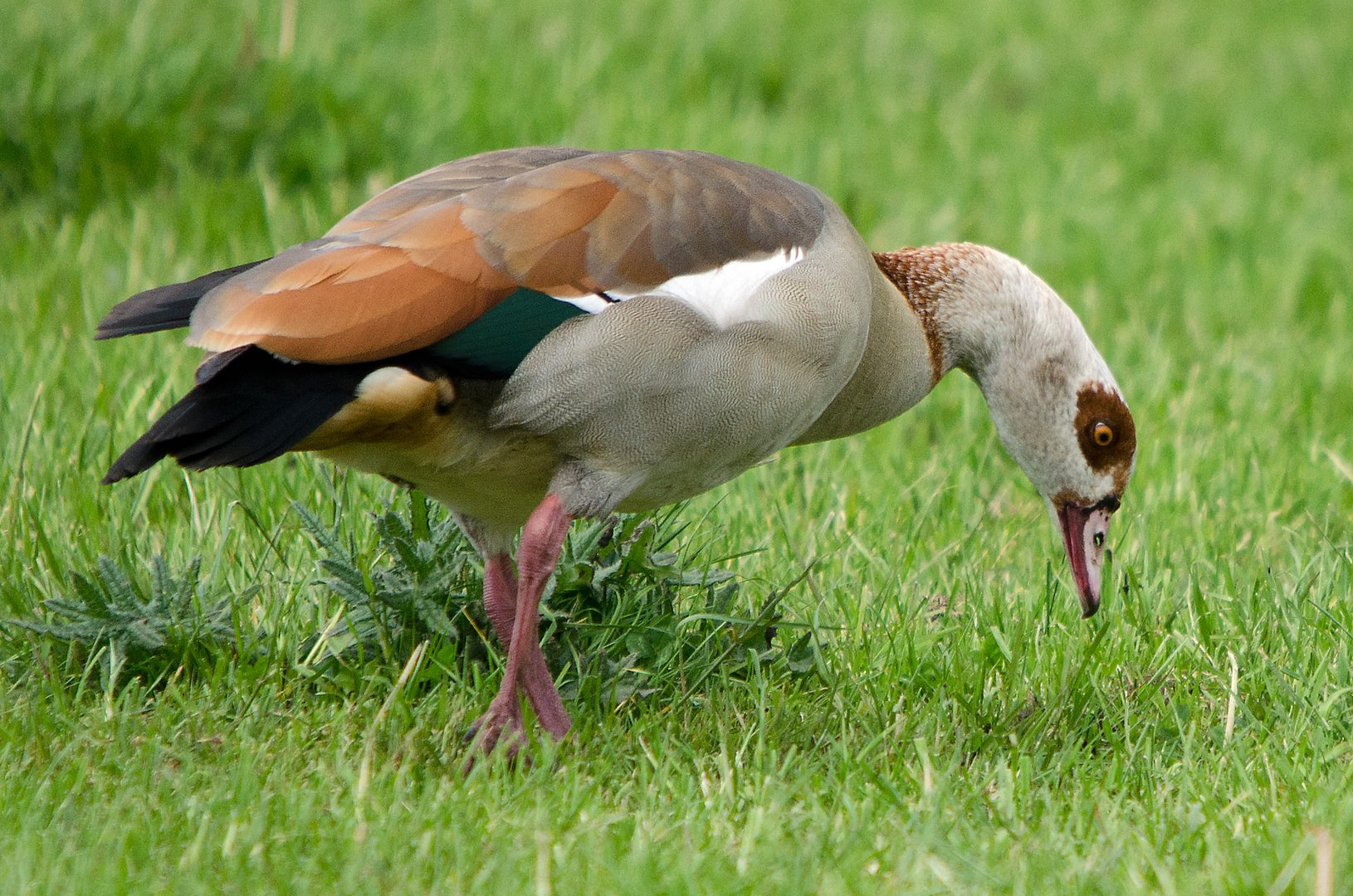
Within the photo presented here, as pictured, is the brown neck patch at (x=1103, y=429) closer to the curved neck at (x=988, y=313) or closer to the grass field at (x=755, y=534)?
the curved neck at (x=988, y=313)

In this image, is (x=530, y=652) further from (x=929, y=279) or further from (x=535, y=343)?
(x=929, y=279)

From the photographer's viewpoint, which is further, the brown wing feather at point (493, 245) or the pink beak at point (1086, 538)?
the pink beak at point (1086, 538)

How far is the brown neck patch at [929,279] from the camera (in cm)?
416

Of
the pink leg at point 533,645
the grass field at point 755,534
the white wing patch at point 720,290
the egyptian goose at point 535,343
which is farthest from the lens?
the pink leg at point 533,645

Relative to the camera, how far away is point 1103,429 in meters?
4.13

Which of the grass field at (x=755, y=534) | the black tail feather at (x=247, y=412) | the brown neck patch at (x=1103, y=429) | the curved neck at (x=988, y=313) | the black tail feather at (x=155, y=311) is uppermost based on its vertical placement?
the black tail feather at (x=155, y=311)

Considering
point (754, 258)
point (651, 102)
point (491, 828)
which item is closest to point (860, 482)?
point (754, 258)

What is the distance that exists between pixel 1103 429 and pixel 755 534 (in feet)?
3.13

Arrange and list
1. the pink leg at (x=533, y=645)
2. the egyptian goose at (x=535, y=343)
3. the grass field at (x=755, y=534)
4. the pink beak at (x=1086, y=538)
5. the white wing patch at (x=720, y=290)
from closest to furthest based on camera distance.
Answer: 1. the grass field at (x=755, y=534)
2. the egyptian goose at (x=535, y=343)
3. the white wing patch at (x=720, y=290)
4. the pink leg at (x=533, y=645)
5. the pink beak at (x=1086, y=538)

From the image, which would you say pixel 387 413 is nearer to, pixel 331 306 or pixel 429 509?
pixel 331 306

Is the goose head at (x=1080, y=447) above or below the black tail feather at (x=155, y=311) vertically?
below

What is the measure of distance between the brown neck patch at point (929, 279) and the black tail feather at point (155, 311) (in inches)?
69.6

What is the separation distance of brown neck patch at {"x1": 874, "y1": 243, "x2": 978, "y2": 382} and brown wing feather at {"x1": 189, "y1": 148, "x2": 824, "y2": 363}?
0.53m

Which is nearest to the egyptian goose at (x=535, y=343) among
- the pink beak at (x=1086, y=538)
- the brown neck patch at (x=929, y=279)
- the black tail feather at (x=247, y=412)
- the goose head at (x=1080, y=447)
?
the black tail feather at (x=247, y=412)
